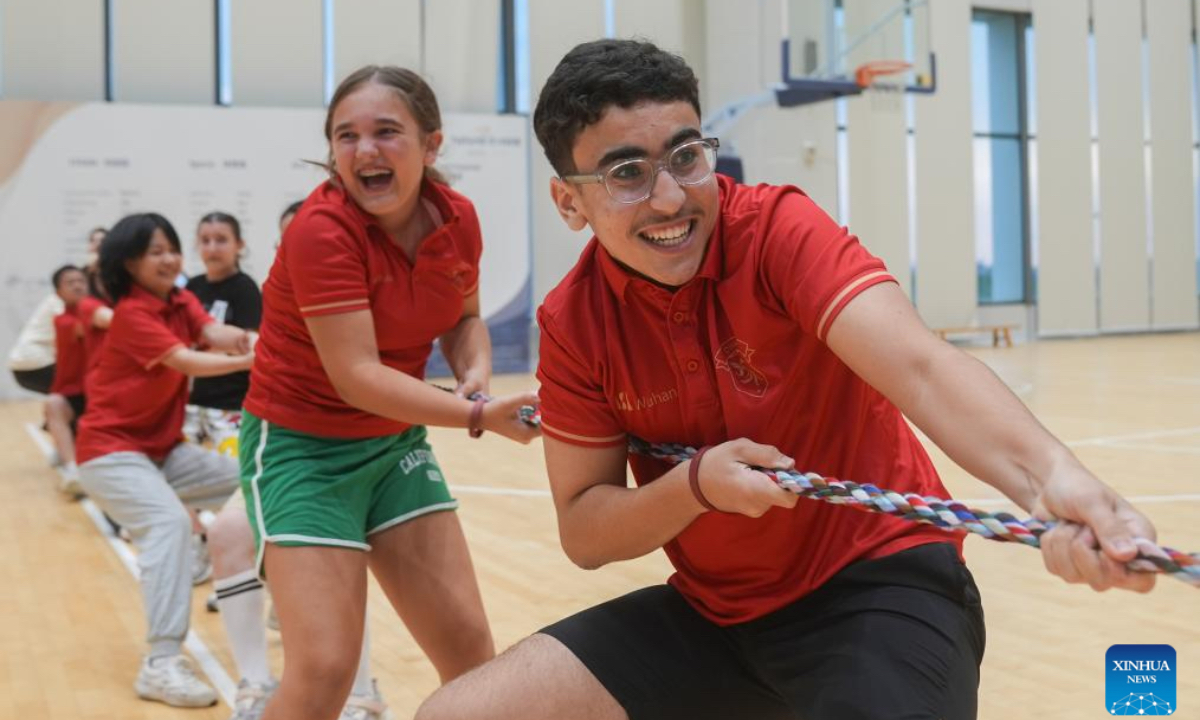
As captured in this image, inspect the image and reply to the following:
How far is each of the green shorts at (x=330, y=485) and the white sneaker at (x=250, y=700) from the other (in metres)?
0.89

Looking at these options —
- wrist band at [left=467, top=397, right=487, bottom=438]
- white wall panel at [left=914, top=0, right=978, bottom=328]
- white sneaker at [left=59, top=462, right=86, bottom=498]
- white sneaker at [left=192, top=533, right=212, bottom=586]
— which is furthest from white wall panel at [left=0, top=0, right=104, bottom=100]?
wrist band at [left=467, top=397, right=487, bottom=438]

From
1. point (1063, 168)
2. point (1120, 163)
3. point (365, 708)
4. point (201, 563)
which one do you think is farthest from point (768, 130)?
point (365, 708)

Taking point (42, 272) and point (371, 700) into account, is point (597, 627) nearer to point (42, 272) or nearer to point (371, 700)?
point (371, 700)

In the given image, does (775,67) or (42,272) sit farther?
(775,67)

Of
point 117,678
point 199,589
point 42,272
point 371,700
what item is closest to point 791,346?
point 371,700

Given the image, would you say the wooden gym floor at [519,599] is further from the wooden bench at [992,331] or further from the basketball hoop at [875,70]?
the wooden bench at [992,331]

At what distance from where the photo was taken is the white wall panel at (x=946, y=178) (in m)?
16.2

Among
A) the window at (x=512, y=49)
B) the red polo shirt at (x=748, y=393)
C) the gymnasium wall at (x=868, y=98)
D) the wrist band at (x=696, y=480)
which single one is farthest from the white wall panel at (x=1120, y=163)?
the wrist band at (x=696, y=480)

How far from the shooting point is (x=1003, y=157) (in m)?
17.2

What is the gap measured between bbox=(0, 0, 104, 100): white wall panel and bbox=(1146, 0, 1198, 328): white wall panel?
14734mm

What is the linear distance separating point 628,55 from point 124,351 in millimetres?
2909

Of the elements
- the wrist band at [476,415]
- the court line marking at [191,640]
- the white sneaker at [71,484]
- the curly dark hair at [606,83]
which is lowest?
the court line marking at [191,640]

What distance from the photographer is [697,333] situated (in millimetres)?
1818

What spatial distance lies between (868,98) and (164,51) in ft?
28.4
